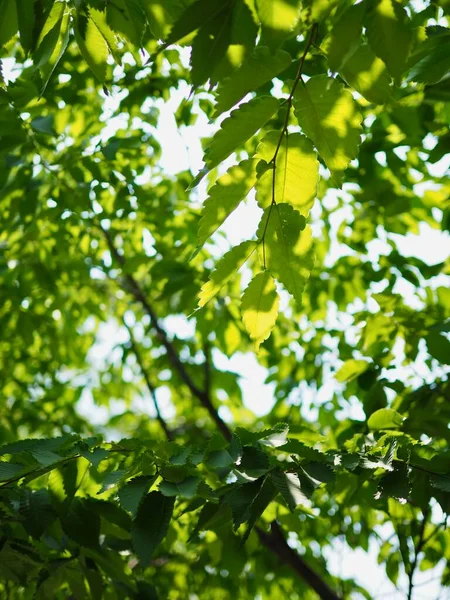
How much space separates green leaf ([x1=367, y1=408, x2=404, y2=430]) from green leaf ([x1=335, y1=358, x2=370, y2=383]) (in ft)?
2.10

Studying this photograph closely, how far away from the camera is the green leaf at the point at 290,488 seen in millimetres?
1058

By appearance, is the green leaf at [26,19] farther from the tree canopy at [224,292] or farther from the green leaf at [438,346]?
the green leaf at [438,346]

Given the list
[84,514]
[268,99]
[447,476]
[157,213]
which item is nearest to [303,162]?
[268,99]

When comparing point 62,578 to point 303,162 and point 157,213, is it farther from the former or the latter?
point 157,213

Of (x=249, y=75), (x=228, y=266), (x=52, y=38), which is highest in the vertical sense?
(x=52, y=38)

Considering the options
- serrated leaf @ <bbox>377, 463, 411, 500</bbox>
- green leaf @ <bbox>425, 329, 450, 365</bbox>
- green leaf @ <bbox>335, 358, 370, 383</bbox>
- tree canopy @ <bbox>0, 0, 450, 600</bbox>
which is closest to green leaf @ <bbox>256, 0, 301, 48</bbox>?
tree canopy @ <bbox>0, 0, 450, 600</bbox>

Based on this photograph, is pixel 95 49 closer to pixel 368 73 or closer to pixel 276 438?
pixel 368 73

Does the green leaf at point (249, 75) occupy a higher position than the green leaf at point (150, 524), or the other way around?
the green leaf at point (249, 75)

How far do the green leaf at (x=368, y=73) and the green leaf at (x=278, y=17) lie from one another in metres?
0.13

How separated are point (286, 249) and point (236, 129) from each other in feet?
0.79

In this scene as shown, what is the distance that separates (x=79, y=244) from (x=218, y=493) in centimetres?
221

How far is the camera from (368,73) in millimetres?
915

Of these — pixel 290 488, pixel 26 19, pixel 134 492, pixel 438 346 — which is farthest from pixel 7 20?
pixel 438 346

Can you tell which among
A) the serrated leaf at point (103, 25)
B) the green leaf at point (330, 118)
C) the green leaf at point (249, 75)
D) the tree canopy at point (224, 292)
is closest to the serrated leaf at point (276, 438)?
the tree canopy at point (224, 292)
